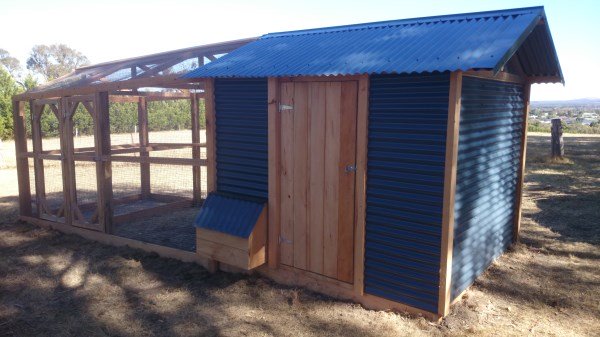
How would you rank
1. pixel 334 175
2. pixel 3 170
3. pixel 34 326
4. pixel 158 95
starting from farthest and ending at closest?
pixel 3 170 → pixel 158 95 → pixel 334 175 → pixel 34 326

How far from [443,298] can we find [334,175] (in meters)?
1.53

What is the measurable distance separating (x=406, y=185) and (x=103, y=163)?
4538mm

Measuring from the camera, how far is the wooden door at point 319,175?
4.68 metres

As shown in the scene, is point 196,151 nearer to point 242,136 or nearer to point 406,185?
point 242,136

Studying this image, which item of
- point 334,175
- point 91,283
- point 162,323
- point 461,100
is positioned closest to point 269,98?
point 334,175

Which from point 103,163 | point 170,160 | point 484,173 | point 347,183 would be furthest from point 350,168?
point 103,163

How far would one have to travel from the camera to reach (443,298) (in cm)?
422

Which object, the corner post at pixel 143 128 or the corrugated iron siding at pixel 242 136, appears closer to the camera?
the corrugated iron siding at pixel 242 136

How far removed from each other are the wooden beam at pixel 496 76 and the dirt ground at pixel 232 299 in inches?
88.0

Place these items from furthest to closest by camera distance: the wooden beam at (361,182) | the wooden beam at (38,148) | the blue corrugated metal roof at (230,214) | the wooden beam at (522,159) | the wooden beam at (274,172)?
the wooden beam at (38,148) < the wooden beam at (522,159) < the blue corrugated metal roof at (230,214) < the wooden beam at (274,172) < the wooden beam at (361,182)

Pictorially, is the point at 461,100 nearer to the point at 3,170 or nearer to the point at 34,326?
the point at 34,326

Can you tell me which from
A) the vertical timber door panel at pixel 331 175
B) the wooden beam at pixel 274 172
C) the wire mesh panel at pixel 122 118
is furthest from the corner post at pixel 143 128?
the wire mesh panel at pixel 122 118

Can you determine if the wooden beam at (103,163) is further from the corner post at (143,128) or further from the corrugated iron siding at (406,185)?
the corrugated iron siding at (406,185)

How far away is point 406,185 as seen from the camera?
4316 millimetres
